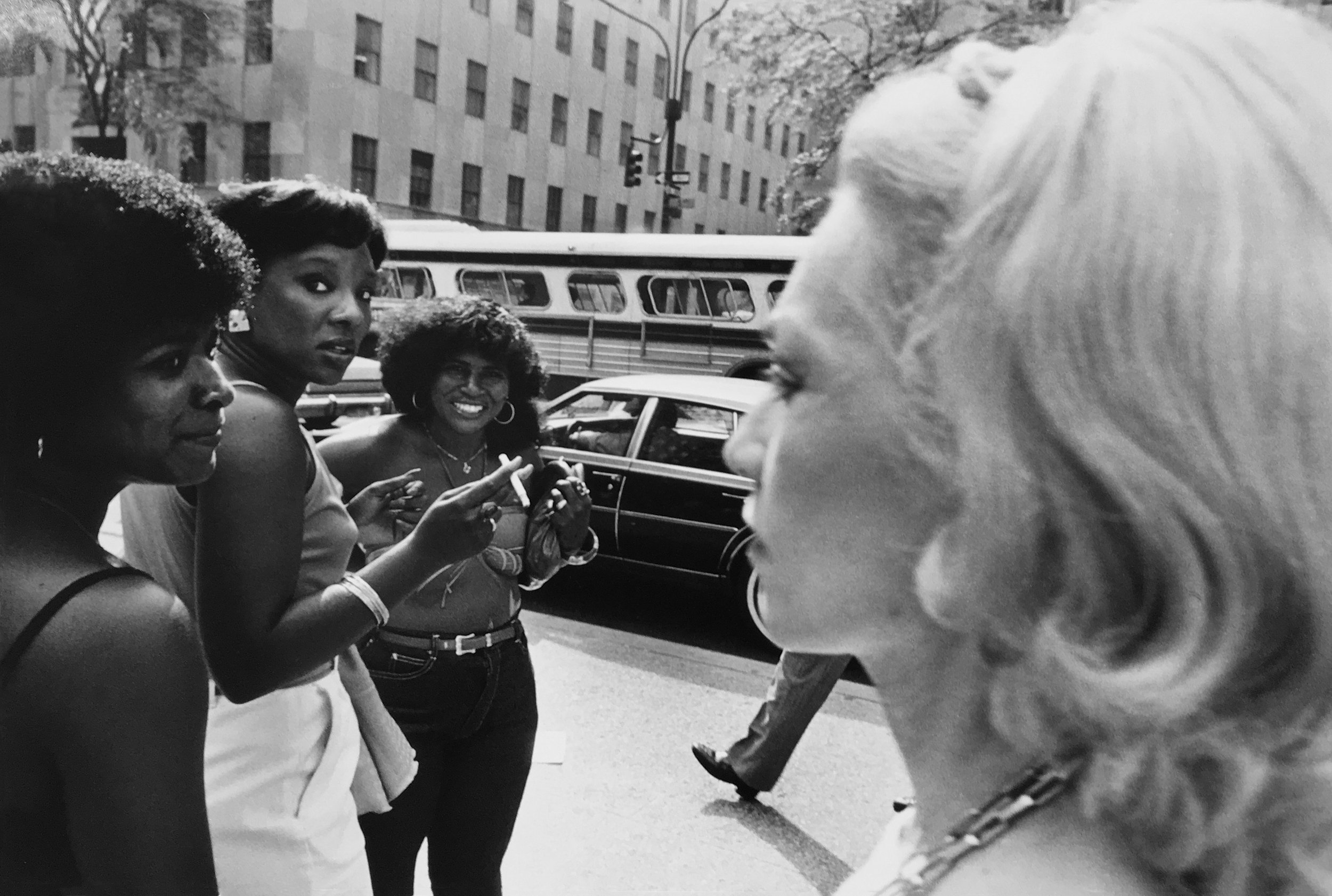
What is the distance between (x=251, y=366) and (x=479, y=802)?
129 cm

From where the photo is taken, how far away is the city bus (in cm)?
1413

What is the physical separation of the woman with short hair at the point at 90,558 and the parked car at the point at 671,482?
17.2 ft

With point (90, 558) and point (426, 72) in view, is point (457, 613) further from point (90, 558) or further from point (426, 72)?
point (426, 72)

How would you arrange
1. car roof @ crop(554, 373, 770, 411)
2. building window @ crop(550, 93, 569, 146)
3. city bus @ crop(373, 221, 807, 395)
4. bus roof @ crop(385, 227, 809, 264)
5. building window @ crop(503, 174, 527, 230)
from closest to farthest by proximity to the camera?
1. car roof @ crop(554, 373, 770, 411)
2. bus roof @ crop(385, 227, 809, 264)
3. city bus @ crop(373, 221, 807, 395)
4. building window @ crop(503, 174, 527, 230)
5. building window @ crop(550, 93, 569, 146)

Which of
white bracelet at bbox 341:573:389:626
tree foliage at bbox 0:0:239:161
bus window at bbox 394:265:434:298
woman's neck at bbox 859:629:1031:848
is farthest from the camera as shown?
tree foliage at bbox 0:0:239:161

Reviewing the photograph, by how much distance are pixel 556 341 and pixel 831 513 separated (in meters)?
15.5

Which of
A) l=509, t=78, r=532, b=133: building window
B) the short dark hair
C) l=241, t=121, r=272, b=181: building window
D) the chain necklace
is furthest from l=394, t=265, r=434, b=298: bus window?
the chain necklace

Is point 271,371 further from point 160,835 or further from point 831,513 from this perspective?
point 831,513

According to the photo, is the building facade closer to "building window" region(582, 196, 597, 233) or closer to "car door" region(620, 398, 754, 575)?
"building window" region(582, 196, 597, 233)

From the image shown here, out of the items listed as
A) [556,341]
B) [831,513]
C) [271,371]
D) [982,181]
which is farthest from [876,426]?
[556,341]

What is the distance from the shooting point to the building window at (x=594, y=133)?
111 feet

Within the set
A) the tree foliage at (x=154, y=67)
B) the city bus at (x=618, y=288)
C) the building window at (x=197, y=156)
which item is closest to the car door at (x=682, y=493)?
the city bus at (x=618, y=288)

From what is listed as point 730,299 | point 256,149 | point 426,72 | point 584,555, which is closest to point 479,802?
point 584,555

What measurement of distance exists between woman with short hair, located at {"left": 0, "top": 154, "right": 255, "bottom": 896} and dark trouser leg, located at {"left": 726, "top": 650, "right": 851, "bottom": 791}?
3.11 meters
